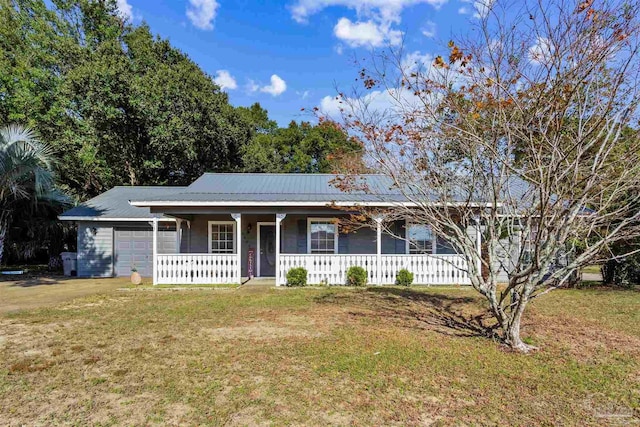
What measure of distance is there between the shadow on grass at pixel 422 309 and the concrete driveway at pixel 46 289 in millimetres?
6675

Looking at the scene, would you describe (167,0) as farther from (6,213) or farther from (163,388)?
(163,388)

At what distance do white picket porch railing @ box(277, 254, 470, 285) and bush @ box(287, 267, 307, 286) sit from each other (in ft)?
0.85

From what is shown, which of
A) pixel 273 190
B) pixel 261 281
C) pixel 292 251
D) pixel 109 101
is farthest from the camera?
pixel 109 101

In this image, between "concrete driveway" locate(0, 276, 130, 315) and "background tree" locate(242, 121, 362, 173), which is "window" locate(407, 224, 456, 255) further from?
Answer: "background tree" locate(242, 121, 362, 173)

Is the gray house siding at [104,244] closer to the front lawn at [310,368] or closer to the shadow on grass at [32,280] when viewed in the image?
the shadow on grass at [32,280]

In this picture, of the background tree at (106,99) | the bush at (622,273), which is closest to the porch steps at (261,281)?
the background tree at (106,99)

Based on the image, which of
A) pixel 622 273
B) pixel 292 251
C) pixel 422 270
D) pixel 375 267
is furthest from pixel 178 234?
pixel 622 273

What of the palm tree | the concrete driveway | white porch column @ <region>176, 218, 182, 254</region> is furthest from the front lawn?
the palm tree

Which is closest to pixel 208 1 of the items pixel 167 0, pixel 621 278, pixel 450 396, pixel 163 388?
pixel 167 0

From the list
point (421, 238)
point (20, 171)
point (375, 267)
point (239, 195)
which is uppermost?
point (20, 171)

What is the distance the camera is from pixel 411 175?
659 cm

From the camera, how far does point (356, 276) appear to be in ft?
39.6

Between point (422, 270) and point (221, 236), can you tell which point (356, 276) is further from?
point (221, 236)

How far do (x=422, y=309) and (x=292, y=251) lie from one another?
6123 millimetres
